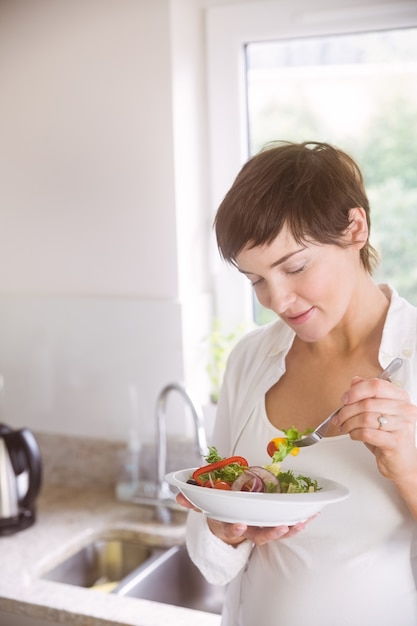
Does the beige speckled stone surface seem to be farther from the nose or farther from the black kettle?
the nose

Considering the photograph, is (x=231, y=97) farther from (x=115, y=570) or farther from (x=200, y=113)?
(x=115, y=570)

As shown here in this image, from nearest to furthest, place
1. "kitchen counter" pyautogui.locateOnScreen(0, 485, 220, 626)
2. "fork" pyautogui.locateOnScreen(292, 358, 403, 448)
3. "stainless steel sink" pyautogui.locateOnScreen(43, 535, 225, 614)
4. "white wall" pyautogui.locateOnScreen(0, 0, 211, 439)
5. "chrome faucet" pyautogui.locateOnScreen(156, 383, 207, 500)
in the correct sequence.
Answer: "fork" pyautogui.locateOnScreen(292, 358, 403, 448) < "kitchen counter" pyautogui.locateOnScreen(0, 485, 220, 626) < "stainless steel sink" pyautogui.locateOnScreen(43, 535, 225, 614) < "chrome faucet" pyautogui.locateOnScreen(156, 383, 207, 500) < "white wall" pyautogui.locateOnScreen(0, 0, 211, 439)

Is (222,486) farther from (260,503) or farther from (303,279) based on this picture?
(303,279)

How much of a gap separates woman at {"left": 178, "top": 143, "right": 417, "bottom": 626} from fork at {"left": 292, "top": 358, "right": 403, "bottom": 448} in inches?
1.1

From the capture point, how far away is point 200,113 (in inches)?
88.2

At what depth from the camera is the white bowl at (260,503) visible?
1.02 m

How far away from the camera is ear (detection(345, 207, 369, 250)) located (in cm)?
120

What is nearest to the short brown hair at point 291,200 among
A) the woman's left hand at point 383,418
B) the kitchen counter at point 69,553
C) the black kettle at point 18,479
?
the woman's left hand at point 383,418

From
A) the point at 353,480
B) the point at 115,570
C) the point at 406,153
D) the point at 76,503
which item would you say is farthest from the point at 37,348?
the point at 353,480

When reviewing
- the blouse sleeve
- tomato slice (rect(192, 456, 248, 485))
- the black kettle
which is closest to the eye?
tomato slice (rect(192, 456, 248, 485))

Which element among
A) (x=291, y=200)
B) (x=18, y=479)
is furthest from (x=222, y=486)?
(x=18, y=479)

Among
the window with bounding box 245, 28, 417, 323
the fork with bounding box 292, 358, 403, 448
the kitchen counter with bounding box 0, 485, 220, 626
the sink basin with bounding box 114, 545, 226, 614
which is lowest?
the sink basin with bounding box 114, 545, 226, 614

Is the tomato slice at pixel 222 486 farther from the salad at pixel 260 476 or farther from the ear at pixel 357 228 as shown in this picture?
the ear at pixel 357 228

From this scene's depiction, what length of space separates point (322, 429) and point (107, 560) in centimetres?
106
